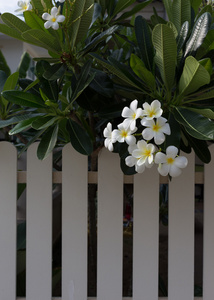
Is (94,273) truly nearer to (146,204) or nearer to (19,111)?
(146,204)

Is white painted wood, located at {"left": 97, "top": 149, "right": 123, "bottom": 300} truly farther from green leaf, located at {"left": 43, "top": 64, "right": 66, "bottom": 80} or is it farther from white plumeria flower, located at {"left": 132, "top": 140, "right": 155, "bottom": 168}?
white plumeria flower, located at {"left": 132, "top": 140, "right": 155, "bottom": 168}

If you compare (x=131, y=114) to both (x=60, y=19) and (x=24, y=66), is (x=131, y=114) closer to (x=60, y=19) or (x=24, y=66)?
(x=60, y=19)

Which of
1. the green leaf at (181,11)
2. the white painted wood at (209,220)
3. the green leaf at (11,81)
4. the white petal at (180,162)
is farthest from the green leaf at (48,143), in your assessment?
the white painted wood at (209,220)

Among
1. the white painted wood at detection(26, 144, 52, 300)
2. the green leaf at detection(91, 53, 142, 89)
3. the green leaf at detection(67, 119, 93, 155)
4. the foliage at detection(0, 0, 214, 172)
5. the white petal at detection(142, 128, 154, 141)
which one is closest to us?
the white petal at detection(142, 128, 154, 141)

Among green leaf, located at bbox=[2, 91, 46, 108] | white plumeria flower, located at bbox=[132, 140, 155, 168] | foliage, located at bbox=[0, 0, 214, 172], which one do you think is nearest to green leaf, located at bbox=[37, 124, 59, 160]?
foliage, located at bbox=[0, 0, 214, 172]

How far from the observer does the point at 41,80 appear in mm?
1356

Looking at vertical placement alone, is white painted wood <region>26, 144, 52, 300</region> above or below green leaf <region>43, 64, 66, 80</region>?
below

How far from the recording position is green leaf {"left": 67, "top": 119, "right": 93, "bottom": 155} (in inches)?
51.5

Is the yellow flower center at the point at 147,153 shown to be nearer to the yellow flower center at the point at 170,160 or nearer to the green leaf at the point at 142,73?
the yellow flower center at the point at 170,160

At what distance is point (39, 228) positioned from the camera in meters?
1.60

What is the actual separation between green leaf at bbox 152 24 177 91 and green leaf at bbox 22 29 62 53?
0.36 metres

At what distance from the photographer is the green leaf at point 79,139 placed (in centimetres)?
131

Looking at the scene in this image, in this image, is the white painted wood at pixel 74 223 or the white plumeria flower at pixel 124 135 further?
the white painted wood at pixel 74 223

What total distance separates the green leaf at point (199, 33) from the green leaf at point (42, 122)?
20.6 inches
